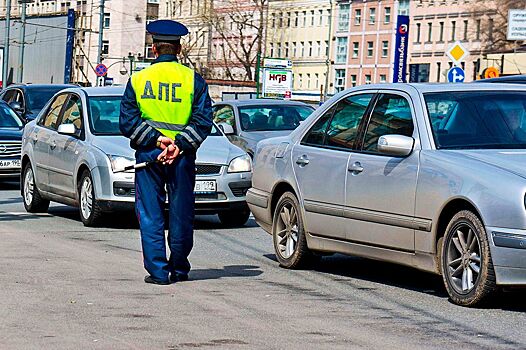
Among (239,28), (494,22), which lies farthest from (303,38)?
(239,28)

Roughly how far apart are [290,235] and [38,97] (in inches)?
716

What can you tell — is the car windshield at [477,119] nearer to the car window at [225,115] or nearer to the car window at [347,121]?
the car window at [347,121]

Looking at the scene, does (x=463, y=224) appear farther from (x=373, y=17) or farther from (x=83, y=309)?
(x=373, y=17)

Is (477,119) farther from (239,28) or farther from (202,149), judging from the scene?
(239,28)

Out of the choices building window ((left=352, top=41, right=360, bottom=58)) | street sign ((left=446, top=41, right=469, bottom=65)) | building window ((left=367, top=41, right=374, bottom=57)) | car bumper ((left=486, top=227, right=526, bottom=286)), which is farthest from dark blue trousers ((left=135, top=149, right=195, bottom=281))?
building window ((left=352, top=41, right=360, bottom=58))

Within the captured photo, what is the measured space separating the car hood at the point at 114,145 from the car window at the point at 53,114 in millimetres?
1562

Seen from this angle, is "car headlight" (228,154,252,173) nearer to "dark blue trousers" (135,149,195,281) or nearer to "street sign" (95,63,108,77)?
"dark blue trousers" (135,149,195,281)

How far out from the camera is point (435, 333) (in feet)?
26.0

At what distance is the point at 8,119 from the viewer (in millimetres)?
24078

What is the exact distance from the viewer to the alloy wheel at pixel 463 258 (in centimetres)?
899

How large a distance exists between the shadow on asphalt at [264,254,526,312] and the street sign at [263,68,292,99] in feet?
134

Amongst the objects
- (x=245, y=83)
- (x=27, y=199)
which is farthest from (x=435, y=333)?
(x=245, y=83)

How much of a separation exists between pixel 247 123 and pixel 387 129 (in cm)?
1426

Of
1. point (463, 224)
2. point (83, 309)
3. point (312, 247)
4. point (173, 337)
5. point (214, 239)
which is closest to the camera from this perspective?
point (173, 337)
